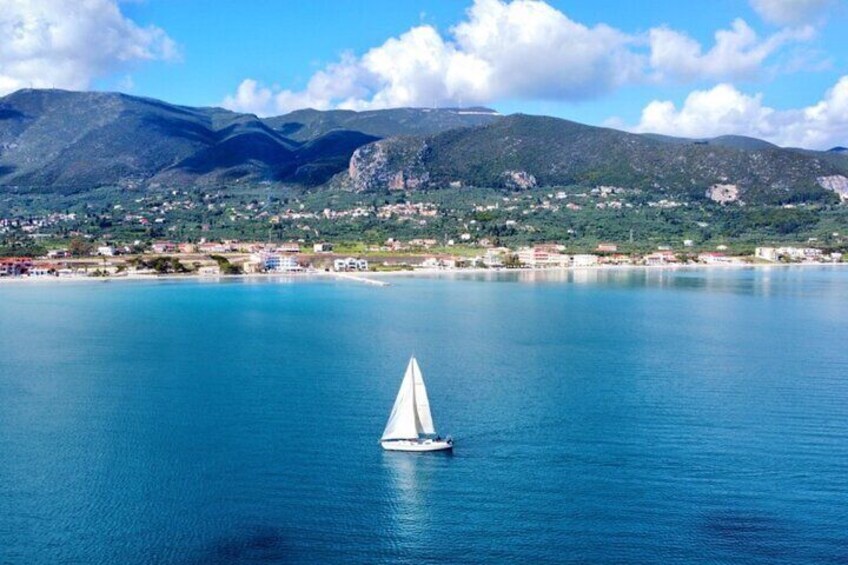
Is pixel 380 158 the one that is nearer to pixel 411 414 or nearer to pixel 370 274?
pixel 370 274

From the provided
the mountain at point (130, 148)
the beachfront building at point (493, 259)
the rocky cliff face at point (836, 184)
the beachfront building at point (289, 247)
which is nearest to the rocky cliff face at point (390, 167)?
the mountain at point (130, 148)

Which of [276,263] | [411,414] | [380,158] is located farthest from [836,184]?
[411,414]

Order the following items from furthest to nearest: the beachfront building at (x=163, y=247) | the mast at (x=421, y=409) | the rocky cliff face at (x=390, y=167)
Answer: the rocky cliff face at (x=390, y=167), the beachfront building at (x=163, y=247), the mast at (x=421, y=409)

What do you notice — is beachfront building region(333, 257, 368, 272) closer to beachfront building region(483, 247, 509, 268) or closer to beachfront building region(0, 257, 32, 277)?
beachfront building region(483, 247, 509, 268)

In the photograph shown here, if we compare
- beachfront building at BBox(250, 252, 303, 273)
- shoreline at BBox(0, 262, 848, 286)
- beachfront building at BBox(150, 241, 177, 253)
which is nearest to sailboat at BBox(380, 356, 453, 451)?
shoreline at BBox(0, 262, 848, 286)

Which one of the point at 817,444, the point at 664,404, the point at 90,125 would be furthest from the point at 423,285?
the point at 90,125

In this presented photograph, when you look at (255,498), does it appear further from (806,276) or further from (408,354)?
(806,276)

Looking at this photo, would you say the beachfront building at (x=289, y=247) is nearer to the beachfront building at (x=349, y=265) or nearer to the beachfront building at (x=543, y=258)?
the beachfront building at (x=349, y=265)
